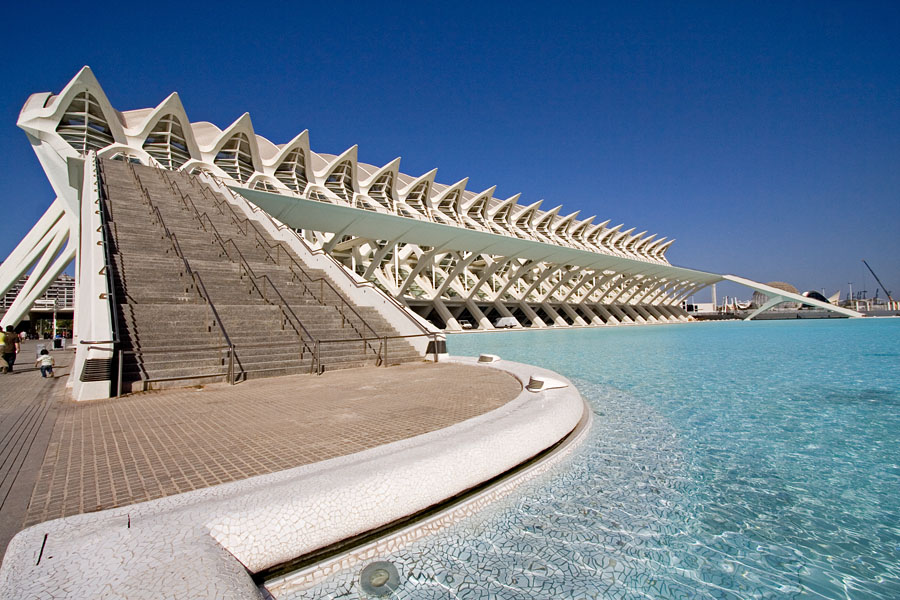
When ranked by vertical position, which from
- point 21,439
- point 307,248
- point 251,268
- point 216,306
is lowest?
point 21,439

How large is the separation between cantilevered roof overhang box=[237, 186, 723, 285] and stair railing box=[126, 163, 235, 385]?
20.1 feet

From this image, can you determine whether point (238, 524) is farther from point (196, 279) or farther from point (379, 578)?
point (196, 279)

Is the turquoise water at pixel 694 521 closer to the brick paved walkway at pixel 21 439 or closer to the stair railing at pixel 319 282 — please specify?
the brick paved walkway at pixel 21 439

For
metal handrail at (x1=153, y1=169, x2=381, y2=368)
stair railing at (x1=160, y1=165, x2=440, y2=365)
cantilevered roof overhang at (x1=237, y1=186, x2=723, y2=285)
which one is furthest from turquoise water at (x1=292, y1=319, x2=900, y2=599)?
cantilevered roof overhang at (x1=237, y1=186, x2=723, y2=285)

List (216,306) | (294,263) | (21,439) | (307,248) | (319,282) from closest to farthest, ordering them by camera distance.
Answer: (21,439) → (216,306) → (319,282) → (294,263) → (307,248)

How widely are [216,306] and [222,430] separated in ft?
15.9

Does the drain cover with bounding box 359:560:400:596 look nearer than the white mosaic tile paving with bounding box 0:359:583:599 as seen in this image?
No

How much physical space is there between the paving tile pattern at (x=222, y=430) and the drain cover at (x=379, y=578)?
101cm

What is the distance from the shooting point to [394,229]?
2238 centimetres

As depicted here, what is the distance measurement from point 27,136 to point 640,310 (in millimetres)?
52626

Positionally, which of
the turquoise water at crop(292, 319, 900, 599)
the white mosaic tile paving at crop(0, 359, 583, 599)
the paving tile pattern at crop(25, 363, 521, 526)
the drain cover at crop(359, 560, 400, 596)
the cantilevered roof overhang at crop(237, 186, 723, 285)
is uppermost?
the cantilevered roof overhang at crop(237, 186, 723, 285)

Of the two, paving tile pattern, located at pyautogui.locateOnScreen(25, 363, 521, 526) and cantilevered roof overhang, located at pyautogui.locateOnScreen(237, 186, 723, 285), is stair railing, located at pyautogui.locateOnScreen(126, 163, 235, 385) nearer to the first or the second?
paving tile pattern, located at pyautogui.locateOnScreen(25, 363, 521, 526)

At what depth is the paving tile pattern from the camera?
2607 millimetres

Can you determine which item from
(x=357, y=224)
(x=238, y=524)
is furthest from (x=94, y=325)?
(x=357, y=224)
